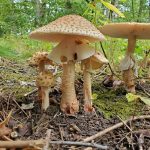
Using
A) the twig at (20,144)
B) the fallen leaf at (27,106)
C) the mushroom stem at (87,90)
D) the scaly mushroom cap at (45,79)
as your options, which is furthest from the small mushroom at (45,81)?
the twig at (20,144)

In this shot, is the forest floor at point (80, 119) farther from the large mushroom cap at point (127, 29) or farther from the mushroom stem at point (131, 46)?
the large mushroom cap at point (127, 29)

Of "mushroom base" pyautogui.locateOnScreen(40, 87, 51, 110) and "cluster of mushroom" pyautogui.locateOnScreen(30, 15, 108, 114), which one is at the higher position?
"cluster of mushroom" pyautogui.locateOnScreen(30, 15, 108, 114)

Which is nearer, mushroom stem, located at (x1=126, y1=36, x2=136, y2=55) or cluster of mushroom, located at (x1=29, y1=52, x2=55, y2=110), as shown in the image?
cluster of mushroom, located at (x1=29, y1=52, x2=55, y2=110)

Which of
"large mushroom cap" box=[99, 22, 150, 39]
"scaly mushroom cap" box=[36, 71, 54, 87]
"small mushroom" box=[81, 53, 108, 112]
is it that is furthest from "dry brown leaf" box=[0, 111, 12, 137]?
"large mushroom cap" box=[99, 22, 150, 39]

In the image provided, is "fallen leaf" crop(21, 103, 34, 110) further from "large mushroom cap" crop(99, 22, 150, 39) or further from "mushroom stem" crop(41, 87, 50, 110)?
"large mushroom cap" crop(99, 22, 150, 39)

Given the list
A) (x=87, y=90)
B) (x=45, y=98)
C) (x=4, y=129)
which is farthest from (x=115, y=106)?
(x=4, y=129)

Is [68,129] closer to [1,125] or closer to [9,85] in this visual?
[1,125]

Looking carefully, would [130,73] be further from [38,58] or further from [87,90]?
[38,58]

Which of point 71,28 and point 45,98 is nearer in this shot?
point 71,28
